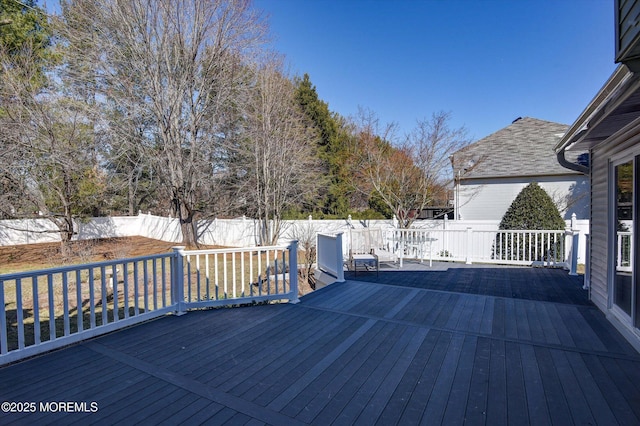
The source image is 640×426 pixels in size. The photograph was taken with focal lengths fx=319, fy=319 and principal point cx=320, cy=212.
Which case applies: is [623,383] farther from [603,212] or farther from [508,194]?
[508,194]

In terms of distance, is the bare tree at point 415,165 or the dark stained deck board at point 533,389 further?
the bare tree at point 415,165

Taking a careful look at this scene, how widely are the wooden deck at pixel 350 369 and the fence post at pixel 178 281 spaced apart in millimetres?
215

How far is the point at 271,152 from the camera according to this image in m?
11.6

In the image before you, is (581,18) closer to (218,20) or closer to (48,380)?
(218,20)

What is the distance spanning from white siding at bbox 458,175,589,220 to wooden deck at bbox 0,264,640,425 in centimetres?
865

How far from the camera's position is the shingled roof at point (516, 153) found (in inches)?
463

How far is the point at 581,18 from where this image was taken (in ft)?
24.2

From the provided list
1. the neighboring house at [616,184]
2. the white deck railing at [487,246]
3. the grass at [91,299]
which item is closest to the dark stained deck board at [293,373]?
the grass at [91,299]

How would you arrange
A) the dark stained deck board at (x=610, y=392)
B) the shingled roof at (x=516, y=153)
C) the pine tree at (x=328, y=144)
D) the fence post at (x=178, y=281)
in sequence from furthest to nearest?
the pine tree at (x=328, y=144), the shingled roof at (x=516, y=153), the fence post at (x=178, y=281), the dark stained deck board at (x=610, y=392)

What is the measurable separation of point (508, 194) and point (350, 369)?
11.8 m

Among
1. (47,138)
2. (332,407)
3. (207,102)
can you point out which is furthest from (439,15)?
(47,138)

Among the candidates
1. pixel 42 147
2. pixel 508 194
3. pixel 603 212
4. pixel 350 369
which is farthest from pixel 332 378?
pixel 508 194

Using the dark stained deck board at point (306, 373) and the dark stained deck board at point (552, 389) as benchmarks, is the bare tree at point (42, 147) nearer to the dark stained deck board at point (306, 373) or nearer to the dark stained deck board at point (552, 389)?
the dark stained deck board at point (306, 373)

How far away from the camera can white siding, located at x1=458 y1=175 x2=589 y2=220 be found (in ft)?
36.2
